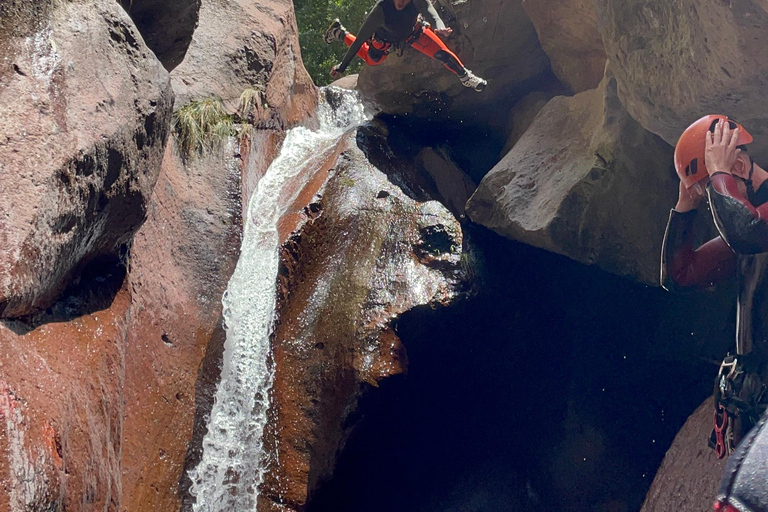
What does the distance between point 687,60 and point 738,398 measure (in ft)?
7.25

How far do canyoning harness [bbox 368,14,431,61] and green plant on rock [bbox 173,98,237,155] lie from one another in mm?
2177

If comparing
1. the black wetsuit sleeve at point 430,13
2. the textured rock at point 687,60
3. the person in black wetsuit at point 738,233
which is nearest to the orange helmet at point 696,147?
the person in black wetsuit at point 738,233

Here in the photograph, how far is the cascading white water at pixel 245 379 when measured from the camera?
425 centimetres

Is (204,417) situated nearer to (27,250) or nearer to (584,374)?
(27,250)

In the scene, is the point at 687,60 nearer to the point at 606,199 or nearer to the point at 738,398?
the point at 606,199

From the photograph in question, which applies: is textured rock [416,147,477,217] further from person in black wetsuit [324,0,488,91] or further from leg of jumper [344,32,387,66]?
leg of jumper [344,32,387,66]

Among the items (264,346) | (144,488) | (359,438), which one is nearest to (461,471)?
(359,438)

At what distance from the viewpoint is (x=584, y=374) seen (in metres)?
6.13

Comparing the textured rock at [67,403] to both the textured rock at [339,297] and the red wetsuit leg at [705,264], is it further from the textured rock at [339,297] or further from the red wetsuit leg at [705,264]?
the red wetsuit leg at [705,264]

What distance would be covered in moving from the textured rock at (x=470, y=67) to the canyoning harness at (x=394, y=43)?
680mm

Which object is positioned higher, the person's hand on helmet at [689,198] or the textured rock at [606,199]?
the person's hand on helmet at [689,198]

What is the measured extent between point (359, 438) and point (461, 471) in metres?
1.26

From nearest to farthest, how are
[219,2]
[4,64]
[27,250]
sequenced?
[27,250] < [4,64] < [219,2]

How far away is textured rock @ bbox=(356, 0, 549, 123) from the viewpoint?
25.1ft
